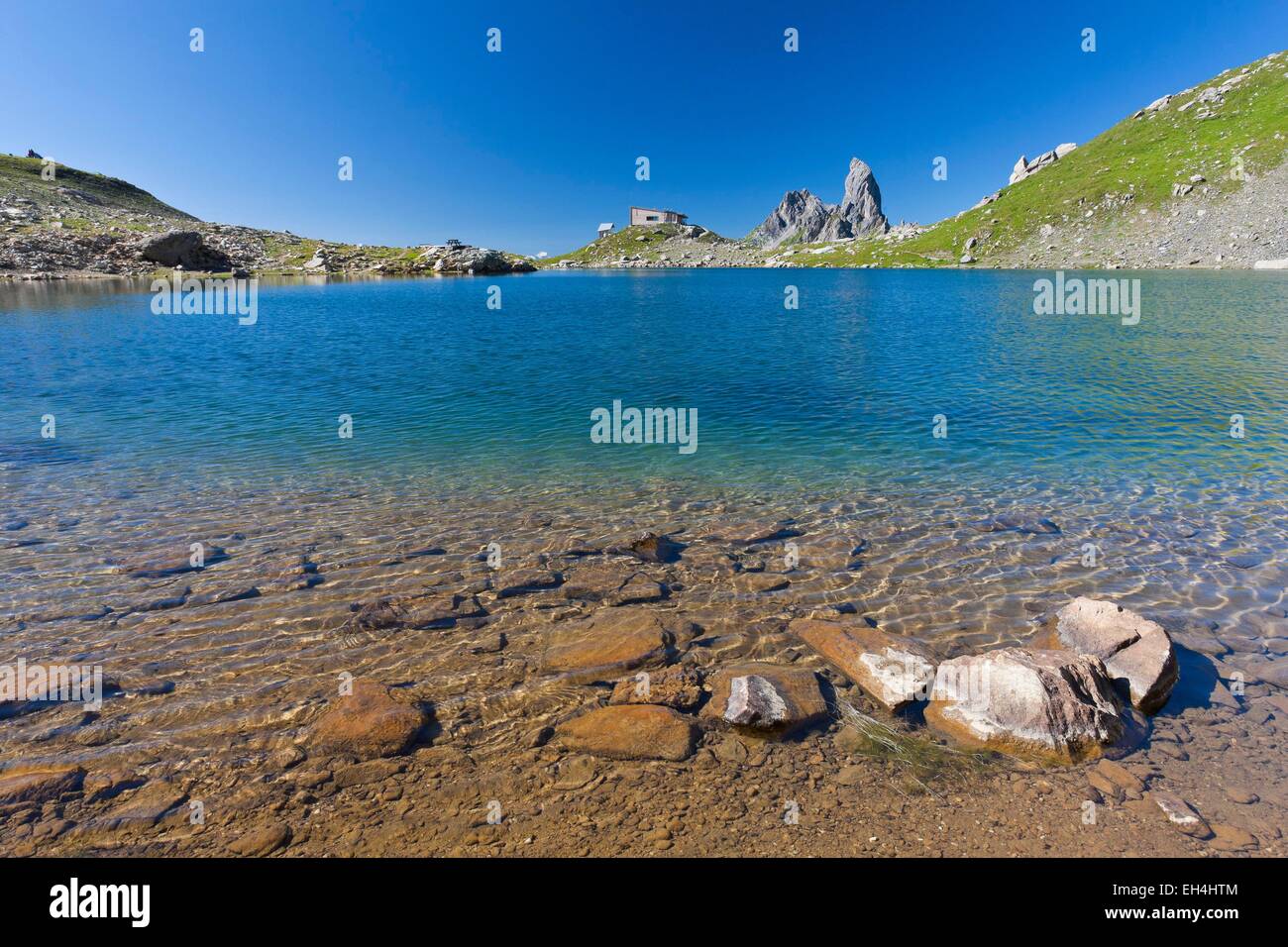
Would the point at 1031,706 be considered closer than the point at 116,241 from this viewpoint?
Yes

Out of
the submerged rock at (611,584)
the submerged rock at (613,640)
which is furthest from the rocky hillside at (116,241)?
the submerged rock at (613,640)

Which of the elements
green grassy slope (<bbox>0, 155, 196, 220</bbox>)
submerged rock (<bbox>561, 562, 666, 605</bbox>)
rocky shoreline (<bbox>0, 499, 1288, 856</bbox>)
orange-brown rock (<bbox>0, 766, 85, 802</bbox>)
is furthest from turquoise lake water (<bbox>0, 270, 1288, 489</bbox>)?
green grassy slope (<bbox>0, 155, 196, 220</bbox>)

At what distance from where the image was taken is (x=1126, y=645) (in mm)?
10641

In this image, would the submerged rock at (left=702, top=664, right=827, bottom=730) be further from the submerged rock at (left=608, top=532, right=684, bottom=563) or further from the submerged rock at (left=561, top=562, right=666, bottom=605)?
the submerged rock at (left=608, top=532, right=684, bottom=563)

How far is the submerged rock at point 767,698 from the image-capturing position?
9.35m

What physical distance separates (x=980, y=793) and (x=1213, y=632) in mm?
8325

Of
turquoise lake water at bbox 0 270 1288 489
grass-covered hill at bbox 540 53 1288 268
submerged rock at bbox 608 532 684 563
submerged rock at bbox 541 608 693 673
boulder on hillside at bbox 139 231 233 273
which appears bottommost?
submerged rock at bbox 541 608 693 673

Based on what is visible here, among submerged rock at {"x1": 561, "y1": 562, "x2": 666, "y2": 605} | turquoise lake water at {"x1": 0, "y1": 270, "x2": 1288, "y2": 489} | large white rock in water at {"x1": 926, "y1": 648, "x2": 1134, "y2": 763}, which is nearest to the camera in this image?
large white rock in water at {"x1": 926, "y1": 648, "x2": 1134, "y2": 763}

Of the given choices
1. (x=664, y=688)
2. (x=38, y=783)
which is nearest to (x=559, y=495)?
(x=664, y=688)

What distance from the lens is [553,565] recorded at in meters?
15.3

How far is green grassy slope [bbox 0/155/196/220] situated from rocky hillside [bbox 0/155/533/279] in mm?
441

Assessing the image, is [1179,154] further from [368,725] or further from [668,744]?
[368,725]

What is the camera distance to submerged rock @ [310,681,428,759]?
887 cm

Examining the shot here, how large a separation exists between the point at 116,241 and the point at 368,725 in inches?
6777
